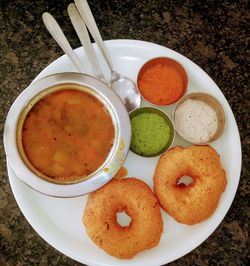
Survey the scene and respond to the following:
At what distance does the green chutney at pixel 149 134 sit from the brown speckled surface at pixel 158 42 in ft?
1.00

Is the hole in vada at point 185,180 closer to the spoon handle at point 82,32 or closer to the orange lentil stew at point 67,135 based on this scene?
the orange lentil stew at point 67,135

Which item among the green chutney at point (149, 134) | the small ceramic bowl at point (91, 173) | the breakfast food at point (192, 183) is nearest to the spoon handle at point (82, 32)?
the small ceramic bowl at point (91, 173)

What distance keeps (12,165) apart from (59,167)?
0.13 metres

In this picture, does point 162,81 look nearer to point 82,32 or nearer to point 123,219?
point 82,32

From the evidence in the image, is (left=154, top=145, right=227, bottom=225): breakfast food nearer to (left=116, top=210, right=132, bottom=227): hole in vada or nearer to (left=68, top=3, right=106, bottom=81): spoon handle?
(left=116, top=210, right=132, bottom=227): hole in vada

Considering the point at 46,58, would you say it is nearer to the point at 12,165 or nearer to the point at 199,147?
A: the point at 12,165

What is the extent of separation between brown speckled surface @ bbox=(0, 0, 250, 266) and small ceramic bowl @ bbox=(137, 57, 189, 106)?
7.3 inches

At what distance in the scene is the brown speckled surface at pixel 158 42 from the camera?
1.61 m

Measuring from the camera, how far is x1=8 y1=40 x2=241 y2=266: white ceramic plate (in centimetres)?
145

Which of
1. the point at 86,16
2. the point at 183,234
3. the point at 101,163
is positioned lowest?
the point at 183,234

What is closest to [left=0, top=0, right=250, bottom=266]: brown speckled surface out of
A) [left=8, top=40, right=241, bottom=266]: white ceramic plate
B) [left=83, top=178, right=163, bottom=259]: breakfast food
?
[left=8, top=40, right=241, bottom=266]: white ceramic plate

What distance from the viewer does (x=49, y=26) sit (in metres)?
1.44

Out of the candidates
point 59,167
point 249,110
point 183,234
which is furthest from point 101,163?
point 249,110

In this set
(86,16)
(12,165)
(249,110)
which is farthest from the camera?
(249,110)
